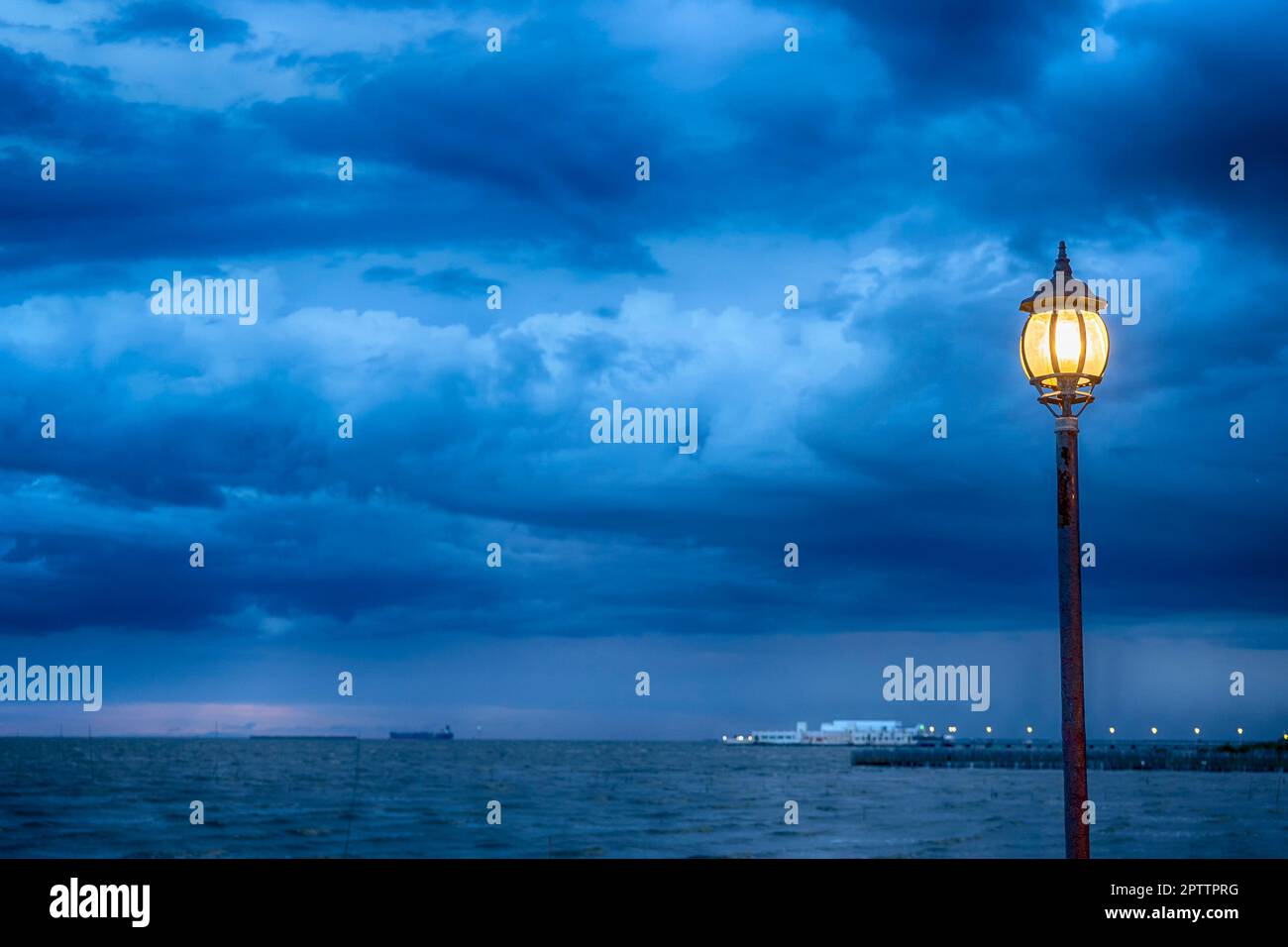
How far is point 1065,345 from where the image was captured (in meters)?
8.73

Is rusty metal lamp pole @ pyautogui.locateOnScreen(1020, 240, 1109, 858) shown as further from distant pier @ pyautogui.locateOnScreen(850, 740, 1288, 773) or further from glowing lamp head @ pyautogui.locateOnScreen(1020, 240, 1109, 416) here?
distant pier @ pyautogui.locateOnScreen(850, 740, 1288, 773)

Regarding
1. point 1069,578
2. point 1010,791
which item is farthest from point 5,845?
point 1010,791

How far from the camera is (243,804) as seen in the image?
85.4 meters

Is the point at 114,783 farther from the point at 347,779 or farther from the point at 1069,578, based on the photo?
the point at 1069,578

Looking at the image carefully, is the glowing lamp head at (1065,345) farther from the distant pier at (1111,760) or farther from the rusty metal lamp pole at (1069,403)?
the distant pier at (1111,760)

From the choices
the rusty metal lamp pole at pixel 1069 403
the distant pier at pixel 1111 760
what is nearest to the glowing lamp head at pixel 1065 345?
the rusty metal lamp pole at pixel 1069 403

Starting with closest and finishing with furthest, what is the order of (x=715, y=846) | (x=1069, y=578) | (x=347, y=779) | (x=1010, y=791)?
(x=1069, y=578)
(x=715, y=846)
(x=1010, y=791)
(x=347, y=779)

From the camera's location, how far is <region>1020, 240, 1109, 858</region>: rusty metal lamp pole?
8359mm

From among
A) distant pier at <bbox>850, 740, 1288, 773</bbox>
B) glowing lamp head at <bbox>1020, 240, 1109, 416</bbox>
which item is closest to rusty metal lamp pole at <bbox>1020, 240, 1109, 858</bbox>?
glowing lamp head at <bbox>1020, 240, 1109, 416</bbox>

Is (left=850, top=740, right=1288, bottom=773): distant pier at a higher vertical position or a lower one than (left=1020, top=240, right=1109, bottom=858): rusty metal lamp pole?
lower

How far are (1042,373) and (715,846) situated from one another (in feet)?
173

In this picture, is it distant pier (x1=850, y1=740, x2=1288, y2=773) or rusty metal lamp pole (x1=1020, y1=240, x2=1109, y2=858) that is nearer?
rusty metal lamp pole (x1=1020, y1=240, x2=1109, y2=858)

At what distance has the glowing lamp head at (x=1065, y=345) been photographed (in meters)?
8.73

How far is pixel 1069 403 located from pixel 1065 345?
0.42 meters
